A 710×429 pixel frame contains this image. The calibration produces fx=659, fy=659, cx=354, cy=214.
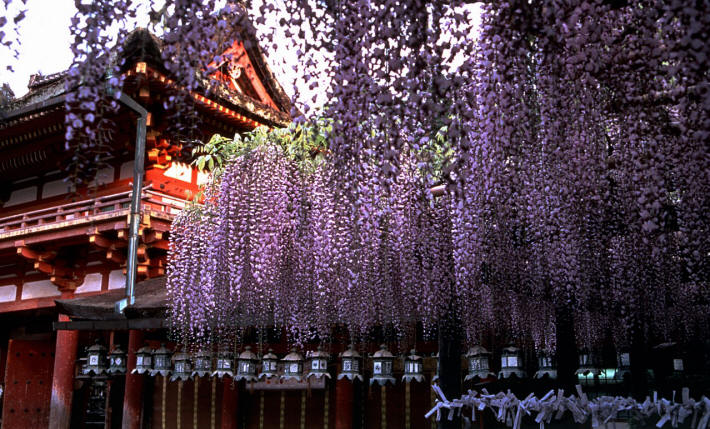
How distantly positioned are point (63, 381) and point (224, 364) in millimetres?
3163

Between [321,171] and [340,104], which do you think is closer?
[340,104]

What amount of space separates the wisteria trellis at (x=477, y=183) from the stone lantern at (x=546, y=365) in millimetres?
251

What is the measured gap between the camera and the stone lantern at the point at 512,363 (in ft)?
26.2

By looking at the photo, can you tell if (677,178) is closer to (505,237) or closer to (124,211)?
(505,237)

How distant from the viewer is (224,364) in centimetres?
929

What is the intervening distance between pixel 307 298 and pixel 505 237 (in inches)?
104

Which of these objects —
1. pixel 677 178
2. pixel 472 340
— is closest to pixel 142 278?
pixel 472 340

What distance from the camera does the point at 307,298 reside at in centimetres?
810

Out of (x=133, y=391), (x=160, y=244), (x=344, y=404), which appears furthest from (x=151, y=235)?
(x=344, y=404)

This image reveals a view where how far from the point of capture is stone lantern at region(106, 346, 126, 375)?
33.2 ft

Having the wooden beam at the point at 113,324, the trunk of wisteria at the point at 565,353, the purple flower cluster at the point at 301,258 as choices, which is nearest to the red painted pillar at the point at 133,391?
the wooden beam at the point at 113,324

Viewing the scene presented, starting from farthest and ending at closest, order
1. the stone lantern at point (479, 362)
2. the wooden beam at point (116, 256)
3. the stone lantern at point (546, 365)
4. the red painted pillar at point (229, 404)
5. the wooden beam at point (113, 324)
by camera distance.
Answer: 1. the wooden beam at point (116, 256)
2. the red painted pillar at point (229, 404)
3. the wooden beam at point (113, 324)
4. the stone lantern at point (546, 365)
5. the stone lantern at point (479, 362)

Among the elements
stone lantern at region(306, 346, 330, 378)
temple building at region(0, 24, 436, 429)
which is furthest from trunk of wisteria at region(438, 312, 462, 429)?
stone lantern at region(306, 346, 330, 378)

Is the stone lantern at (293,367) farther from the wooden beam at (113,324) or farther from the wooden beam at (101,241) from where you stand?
the wooden beam at (101,241)
